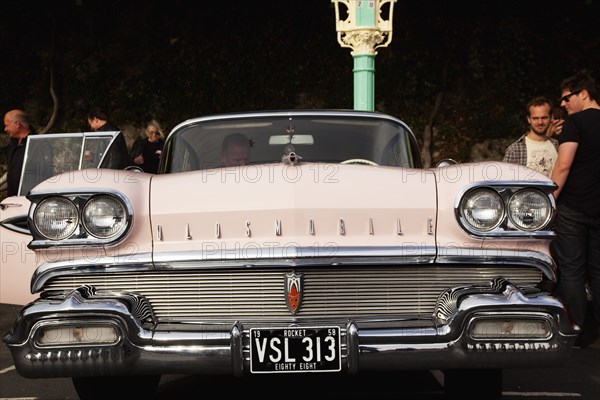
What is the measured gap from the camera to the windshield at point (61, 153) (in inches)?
212

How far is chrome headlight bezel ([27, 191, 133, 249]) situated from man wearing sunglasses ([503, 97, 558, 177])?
3648 millimetres

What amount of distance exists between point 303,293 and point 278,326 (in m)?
0.17

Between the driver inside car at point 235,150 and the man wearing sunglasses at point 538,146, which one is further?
the man wearing sunglasses at point 538,146

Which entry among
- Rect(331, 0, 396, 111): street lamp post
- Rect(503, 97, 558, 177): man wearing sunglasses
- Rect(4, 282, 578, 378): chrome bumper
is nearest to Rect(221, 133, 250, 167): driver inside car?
Rect(4, 282, 578, 378): chrome bumper

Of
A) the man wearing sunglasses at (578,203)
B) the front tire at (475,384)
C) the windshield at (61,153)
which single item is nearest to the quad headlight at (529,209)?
the front tire at (475,384)

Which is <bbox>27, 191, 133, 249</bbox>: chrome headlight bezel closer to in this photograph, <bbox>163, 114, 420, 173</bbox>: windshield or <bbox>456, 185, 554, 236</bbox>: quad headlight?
<bbox>163, 114, 420, 173</bbox>: windshield

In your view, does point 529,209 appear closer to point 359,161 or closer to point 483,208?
point 483,208

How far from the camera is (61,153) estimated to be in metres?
5.41

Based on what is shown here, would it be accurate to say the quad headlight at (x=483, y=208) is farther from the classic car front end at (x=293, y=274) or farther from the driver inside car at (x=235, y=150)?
the driver inside car at (x=235, y=150)

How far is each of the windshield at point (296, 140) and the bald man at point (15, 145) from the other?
3.06 metres

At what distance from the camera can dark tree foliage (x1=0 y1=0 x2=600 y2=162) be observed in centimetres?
1828

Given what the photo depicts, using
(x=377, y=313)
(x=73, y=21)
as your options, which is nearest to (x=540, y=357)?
(x=377, y=313)

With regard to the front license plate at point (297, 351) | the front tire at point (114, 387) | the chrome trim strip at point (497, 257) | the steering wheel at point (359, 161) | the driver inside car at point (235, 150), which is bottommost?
the front tire at point (114, 387)

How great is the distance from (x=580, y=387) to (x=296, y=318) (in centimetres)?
200
